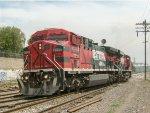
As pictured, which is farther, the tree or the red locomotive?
the tree

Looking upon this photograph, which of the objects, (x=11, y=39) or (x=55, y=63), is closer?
(x=55, y=63)

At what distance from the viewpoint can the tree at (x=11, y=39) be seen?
3479 inches

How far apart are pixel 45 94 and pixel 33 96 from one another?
1280 mm

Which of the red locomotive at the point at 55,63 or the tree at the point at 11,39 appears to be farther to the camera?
the tree at the point at 11,39

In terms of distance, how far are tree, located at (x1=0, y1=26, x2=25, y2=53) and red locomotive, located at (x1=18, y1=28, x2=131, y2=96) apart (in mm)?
67179

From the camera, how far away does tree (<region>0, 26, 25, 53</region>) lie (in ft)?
290

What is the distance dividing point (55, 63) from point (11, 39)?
245 feet

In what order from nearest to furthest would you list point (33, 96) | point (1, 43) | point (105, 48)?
point (33, 96) < point (105, 48) < point (1, 43)

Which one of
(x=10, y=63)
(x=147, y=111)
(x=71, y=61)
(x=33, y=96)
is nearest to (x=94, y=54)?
(x=71, y=61)

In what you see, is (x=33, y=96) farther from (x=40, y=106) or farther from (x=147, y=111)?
(x=147, y=111)

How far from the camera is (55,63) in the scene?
17.9 meters

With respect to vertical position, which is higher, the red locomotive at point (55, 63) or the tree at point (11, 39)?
the tree at point (11, 39)

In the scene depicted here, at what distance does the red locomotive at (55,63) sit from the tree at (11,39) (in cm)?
6718

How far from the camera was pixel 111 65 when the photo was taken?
102 ft
